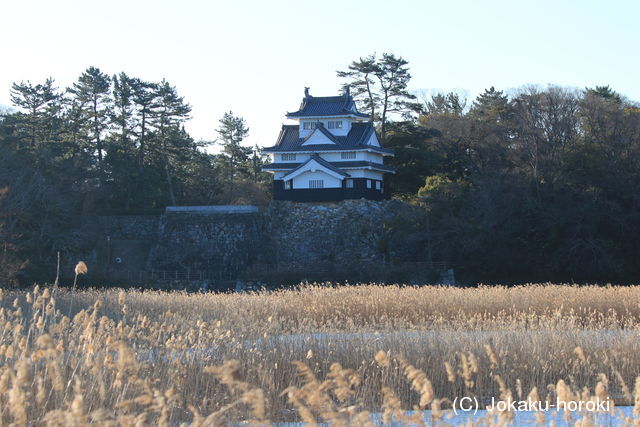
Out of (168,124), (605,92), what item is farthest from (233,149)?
(605,92)

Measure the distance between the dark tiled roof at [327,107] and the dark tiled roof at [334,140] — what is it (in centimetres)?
93

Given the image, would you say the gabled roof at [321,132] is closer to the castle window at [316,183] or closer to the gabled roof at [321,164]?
the gabled roof at [321,164]

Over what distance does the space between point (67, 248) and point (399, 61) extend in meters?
20.4

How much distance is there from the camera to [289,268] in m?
34.1

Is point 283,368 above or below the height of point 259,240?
below

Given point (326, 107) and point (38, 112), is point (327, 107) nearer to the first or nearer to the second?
point (326, 107)

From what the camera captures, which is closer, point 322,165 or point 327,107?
point 322,165

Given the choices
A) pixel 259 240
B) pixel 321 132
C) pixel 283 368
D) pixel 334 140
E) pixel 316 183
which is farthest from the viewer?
pixel 321 132

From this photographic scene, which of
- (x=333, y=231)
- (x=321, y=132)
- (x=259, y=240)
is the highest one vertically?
(x=321, y=132)

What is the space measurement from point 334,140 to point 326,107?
7.72 ft

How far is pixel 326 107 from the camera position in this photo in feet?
129

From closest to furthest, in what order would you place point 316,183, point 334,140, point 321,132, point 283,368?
point 283,368 → point 316,183 → point 334,140 → point 321,132

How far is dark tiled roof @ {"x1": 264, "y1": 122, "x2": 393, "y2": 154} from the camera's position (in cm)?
3734

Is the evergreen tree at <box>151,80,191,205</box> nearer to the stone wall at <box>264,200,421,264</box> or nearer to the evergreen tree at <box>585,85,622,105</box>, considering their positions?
the stone wall at <box>264,200,421,264</box>
